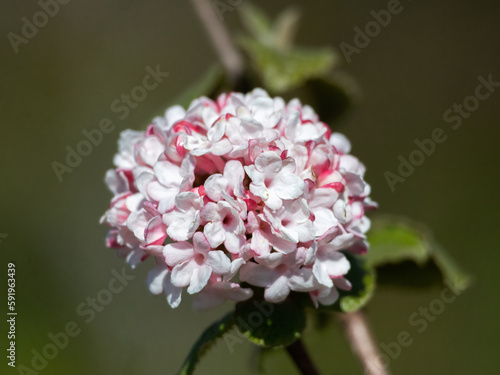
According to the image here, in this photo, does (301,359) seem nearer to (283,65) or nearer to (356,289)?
(356,289)

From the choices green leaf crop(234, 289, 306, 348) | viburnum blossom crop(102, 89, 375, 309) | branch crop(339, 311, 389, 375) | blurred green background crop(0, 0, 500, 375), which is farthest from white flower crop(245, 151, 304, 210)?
blurred green background crop(0, 0, 500, 375)

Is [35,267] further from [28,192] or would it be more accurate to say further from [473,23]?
[473,23]

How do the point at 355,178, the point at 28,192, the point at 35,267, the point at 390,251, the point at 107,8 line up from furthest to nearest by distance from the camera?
the point at 107,8
the point at 28,192
the point at 35,267
the point at 390,251
the point at 355,178

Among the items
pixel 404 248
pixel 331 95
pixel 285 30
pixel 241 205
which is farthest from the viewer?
pixel 285 30

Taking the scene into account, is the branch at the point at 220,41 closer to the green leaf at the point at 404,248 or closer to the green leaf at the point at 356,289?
the green leaf at the point at 404,248

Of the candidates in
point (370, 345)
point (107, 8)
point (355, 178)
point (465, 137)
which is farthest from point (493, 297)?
point (107, 8)

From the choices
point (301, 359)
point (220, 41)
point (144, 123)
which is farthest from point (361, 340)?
point (144, 123)
